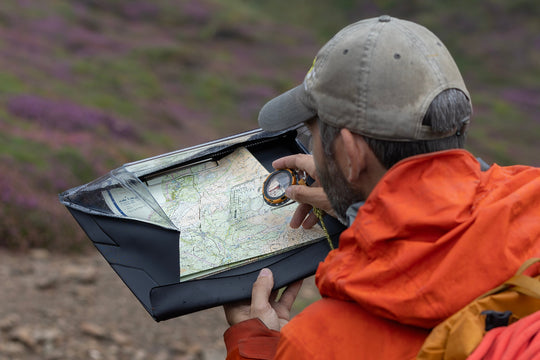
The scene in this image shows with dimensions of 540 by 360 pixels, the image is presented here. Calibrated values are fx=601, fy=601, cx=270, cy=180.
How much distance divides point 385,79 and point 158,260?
103 cm

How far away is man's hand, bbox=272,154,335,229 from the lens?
6.60 ft

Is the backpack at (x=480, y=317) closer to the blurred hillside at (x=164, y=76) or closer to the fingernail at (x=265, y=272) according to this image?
the fingernail at (x=265, y=272)

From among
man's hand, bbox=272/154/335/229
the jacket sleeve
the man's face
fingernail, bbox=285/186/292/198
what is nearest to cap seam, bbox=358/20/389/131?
the man's face

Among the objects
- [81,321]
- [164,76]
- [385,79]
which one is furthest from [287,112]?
[164,76]

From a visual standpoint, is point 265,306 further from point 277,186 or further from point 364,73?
point 364,73

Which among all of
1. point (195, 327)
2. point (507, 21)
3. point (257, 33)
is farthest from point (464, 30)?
point (195, 327)

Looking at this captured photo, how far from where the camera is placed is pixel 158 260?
6.81ft

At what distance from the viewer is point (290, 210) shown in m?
2.31

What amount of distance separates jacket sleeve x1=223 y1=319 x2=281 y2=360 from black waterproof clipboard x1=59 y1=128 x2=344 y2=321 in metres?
0.15

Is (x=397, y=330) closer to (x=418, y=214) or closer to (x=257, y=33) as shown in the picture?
(x=418, y=214)

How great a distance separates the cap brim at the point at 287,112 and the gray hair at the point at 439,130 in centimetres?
26

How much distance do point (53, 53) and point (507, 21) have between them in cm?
1666

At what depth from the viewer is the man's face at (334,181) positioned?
1654 millimetres

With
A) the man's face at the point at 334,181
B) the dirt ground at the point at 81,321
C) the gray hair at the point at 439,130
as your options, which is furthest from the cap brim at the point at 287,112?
the dirt ground at the point at 81,321
